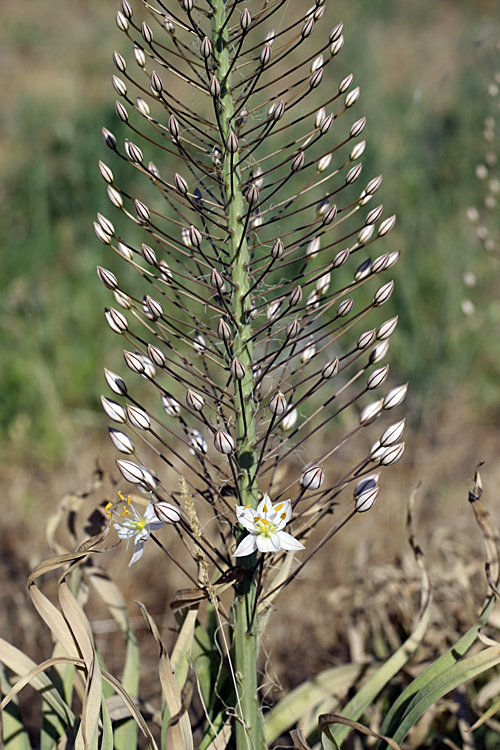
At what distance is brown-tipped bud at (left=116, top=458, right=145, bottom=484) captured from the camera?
42.0 inches

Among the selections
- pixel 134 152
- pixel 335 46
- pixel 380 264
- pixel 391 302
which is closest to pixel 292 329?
pixel 380 264

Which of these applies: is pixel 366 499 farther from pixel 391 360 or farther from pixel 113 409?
pixel 391 360

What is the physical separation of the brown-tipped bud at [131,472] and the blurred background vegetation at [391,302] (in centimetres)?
157

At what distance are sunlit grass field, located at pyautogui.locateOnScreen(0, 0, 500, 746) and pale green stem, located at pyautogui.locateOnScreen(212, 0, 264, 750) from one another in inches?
21.1

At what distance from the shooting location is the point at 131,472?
1.08 meters

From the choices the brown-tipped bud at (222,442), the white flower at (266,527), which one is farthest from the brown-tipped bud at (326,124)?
the white flower at (266,527)

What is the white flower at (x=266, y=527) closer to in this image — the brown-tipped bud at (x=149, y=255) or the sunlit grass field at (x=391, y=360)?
the brown-tipped bud at (x=149, y=255)

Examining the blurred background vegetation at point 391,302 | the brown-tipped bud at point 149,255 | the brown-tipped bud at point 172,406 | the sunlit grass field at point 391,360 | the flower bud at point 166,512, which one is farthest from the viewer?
the blurred background vegetation at point 391,302

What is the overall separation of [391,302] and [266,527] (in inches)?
138

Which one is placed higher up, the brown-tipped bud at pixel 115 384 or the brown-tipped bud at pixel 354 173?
the brown-tipped bud at pixel 354 173

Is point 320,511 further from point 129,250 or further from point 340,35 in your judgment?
point 340,35

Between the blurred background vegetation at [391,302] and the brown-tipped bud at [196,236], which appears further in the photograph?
the blurred background vegetation at [391,302]

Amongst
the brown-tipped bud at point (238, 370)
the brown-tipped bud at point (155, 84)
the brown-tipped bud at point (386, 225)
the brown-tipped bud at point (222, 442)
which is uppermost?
the brown-tipped bud at point (155, 84)

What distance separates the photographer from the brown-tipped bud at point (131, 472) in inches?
42.0
